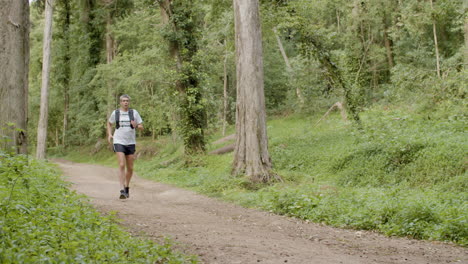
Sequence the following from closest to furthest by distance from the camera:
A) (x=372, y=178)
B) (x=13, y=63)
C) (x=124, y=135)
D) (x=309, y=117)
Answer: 1. (x=13, y=63)
2. (x=124, y=135)
3. (x=372, y=178)
4. (x=309, y=117)

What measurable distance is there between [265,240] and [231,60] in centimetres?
2794

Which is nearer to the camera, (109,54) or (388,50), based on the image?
(388,50)

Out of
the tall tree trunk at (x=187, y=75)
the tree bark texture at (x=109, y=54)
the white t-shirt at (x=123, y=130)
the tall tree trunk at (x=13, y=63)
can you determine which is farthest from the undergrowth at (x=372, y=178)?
the tree bark texture at (x=109, y=54)

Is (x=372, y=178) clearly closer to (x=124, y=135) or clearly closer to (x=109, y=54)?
(x=124, y=135)

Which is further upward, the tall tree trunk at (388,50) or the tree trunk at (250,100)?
the tall tree trunk at (388,50)

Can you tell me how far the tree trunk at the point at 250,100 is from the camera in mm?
11875

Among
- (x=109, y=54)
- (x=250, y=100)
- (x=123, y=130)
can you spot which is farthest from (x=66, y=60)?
(x=123, y=130)

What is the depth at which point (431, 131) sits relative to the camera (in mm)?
13516

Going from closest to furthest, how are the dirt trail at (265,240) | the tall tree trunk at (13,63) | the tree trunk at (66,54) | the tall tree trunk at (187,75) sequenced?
the dirt trail at (265,240), the tall tree trunk at (13,63), the tall tree trunk at (187,75), the tree trunk at (66,54)

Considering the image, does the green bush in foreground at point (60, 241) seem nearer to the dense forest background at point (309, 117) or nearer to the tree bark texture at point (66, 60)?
the dense forest background at point (309, 117)

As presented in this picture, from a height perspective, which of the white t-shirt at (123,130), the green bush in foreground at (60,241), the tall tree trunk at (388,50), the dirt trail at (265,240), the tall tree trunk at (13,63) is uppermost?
the tall tree trunk at (388,50)

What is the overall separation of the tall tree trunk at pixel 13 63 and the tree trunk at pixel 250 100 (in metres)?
6.56

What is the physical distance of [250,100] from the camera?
39.6 feet

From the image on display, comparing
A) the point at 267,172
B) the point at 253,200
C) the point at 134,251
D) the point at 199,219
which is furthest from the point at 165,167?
the point at 134,251
